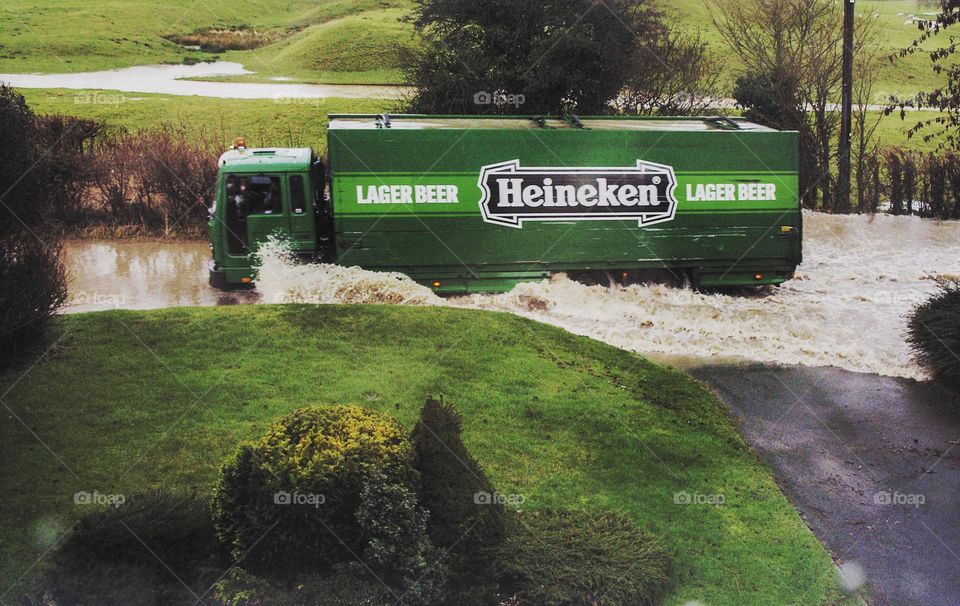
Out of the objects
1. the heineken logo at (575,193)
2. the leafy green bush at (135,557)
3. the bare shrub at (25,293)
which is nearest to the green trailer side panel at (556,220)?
the heineken logo at (575,193)

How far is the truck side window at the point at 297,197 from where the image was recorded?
1794 cm

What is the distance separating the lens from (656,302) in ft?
63.1

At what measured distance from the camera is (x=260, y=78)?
49.7 metres

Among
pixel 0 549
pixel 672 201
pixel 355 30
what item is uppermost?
pixel 355 30

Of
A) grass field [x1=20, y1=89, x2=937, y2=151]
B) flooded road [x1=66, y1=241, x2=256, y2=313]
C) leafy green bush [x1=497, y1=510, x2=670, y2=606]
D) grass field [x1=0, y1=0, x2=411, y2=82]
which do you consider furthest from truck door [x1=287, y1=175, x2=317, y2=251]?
grass field [x1=0, y1=0, x2=411, y2=82]

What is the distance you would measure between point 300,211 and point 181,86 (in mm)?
31822

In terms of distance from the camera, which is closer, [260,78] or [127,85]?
[127,85]

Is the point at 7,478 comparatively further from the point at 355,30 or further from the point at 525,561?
the point at 355,30

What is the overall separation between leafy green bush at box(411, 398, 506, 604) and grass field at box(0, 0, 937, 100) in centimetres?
4147

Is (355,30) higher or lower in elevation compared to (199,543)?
higher

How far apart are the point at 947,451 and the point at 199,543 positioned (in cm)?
949

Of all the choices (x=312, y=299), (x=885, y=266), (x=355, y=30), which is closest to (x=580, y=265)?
(x=312, y=299)

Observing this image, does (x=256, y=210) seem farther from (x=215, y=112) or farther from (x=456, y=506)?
(x=215, y=112)

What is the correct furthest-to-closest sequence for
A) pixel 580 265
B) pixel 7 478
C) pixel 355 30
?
1. pixel 355 30
2. pixel 580 265
3. pixel 7 478
